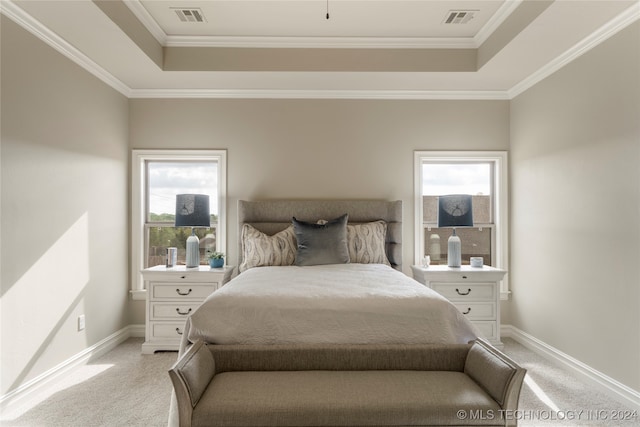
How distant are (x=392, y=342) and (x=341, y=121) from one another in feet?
8.73

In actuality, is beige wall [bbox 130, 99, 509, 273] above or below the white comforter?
above

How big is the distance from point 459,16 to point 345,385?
2.95m

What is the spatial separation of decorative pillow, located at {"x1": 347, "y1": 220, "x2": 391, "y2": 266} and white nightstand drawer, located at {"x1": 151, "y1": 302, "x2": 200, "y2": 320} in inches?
62.9

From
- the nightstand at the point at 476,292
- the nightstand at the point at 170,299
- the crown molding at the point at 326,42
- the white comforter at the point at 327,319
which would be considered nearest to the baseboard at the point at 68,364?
the nightstand at the point at 170,299

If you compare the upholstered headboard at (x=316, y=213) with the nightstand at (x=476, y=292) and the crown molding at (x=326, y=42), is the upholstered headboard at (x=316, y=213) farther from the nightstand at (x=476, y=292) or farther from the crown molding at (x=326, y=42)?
the crown molding at (x=326, y=42)

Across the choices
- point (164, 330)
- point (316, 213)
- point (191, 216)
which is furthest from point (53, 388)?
point (316, 213)

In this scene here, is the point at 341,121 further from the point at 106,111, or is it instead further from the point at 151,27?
the point at 106,111

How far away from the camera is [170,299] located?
357 cm

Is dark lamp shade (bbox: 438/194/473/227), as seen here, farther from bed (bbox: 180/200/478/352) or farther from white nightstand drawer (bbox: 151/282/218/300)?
white nightstand drawer (bbox: 151/282/218/300)

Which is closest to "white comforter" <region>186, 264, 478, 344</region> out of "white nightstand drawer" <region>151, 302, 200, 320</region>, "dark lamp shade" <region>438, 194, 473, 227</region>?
"white nightstand drawer" <region>151, 302, 200, 320</region>

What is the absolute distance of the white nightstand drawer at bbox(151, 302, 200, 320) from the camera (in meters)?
→ 3.56

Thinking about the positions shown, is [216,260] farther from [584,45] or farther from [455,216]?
[584,45]

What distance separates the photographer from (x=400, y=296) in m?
2.24

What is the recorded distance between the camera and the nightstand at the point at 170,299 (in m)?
3.54
